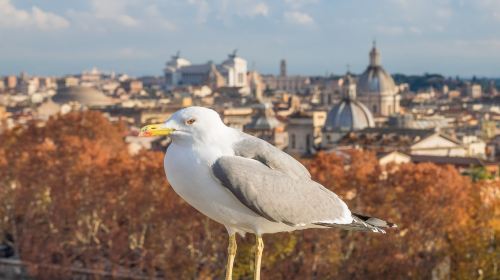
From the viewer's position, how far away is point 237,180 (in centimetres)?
563

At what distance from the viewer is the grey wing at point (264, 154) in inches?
229

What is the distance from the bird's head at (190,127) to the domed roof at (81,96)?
12769 cm

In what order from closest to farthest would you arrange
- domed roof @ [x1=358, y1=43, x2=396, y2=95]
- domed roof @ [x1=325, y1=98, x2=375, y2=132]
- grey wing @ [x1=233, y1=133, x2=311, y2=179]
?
grey wing @ [x1=233, y1=133, x2=311, y2=179], domed roof @ [x1=325, y1=98, x2=375, y2=132], domed roof @ [x1=358, y1=43, x2=396, y2=95]

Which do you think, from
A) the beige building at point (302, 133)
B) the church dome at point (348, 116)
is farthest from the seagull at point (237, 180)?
the beige building at point (302, 133)

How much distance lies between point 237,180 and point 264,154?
28 cm

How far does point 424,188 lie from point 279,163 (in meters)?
22.6

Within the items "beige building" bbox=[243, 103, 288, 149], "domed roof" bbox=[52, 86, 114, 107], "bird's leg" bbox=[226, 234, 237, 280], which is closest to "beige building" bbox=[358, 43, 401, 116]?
"beige building" bbox=[243, 103, 288, 149]

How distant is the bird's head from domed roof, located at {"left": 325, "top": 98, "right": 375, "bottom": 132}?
61.3 meters

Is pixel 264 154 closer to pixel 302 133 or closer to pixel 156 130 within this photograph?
pixel 156 130

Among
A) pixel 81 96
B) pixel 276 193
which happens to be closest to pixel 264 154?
pixel 276 193

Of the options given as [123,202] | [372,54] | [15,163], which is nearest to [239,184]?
[123,202]

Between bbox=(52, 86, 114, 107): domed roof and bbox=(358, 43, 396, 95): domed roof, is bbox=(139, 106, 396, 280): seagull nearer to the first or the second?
bbox=(358, 43, 396, 95): domed roof

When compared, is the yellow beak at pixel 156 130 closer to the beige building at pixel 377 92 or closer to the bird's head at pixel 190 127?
the bird's head at pixel 190 127

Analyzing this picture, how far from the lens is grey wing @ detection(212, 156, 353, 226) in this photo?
222 inches
